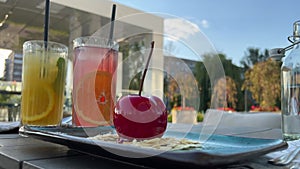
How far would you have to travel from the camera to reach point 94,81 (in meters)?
Answer: 0.56

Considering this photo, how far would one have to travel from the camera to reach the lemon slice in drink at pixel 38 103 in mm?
545

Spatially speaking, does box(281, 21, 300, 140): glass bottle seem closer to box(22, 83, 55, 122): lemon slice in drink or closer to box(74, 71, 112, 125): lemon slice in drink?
box(74, 71, 112, 125): lemon slice in drink

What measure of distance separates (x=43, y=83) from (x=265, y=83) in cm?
644

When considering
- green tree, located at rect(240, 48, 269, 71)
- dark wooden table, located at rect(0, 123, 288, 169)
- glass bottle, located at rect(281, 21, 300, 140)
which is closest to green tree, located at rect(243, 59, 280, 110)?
green tree, located at rect(240, 48, 269, 71)

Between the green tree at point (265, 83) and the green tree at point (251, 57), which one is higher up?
the green tree at point (251, 57)

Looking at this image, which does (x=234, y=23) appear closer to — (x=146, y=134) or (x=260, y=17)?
(x=260, y=17)

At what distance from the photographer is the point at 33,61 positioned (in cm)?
58

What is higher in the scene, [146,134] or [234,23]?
[234,23]

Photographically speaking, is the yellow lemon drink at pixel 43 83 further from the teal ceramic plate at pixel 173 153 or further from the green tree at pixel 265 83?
the green tree at pixel 265 83

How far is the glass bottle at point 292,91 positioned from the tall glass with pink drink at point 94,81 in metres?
0.34

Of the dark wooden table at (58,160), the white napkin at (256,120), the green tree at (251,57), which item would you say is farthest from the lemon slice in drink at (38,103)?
the green tree at (251,57)

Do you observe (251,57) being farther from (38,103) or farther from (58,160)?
(58,160)

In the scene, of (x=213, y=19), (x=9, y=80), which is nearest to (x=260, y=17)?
(x=213, y=19)

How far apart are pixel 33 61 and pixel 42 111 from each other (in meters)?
0.11
